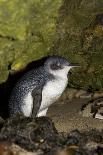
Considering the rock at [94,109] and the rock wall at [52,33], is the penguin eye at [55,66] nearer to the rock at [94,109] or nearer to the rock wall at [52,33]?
the rock wall at [52,33]

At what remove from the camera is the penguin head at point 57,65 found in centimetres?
633

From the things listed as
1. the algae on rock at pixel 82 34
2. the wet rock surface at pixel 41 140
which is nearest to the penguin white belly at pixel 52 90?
the algae on rock at pixel 82 34

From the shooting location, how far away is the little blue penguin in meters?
6.27

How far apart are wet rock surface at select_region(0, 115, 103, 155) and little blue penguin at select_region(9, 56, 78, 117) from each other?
1.22m

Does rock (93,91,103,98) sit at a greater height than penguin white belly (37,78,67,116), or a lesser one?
lesser

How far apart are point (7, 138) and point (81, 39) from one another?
2224 millimetres

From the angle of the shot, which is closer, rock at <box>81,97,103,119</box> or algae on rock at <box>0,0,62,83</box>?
algae on rock at <box>0,0,62,83</box>

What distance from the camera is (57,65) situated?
637 centimetres

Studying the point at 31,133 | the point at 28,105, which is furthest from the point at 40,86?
the point at 31,133

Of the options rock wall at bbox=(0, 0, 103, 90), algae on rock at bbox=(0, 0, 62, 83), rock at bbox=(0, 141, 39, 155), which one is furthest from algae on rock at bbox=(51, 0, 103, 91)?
rock at bbox=(0, 141, 39, 155)

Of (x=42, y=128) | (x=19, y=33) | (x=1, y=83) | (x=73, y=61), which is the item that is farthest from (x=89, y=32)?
(x=42, y=128)

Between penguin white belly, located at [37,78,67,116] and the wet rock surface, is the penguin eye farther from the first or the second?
the wet rock surface

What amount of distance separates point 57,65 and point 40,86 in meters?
0.36

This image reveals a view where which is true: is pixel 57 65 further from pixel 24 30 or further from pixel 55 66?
pixel 24 30
